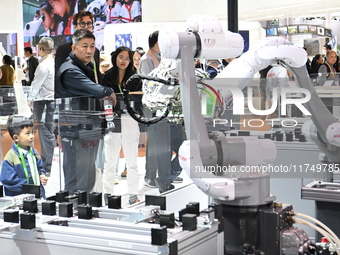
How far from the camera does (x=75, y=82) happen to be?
4160 millimetres

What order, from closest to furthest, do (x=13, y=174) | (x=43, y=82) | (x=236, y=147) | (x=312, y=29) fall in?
(x=236, y=147) → (x=13, y=174) → (x=43, y=82) → (x=312, y=29)

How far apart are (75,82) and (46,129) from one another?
396mm

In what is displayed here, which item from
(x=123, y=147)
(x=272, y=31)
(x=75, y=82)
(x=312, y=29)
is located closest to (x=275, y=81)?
(x=123, y=147)

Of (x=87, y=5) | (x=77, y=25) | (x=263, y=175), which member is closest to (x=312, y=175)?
(x=263, y=175)

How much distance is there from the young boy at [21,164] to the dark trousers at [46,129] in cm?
5

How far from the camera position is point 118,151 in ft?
13.9

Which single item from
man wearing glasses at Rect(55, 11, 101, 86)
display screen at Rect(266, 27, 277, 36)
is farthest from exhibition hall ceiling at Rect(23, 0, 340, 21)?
man wearing glasses at Rect(55, 11, 101, 86)

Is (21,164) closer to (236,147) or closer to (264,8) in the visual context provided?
(236,147)

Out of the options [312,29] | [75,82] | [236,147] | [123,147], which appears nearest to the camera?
[236,147]

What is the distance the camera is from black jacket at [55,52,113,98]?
4137 mm

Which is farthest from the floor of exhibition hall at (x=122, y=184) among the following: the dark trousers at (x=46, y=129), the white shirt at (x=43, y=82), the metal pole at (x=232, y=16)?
the white shirt at (x=43, y=82)

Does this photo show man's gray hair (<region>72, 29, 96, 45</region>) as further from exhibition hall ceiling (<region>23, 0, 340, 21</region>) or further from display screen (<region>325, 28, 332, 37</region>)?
display screen (<region>325, 28, 332, 37</region>)

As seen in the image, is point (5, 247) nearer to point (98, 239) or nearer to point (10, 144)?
point (98, 239)

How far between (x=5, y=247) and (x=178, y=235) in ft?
1.73
